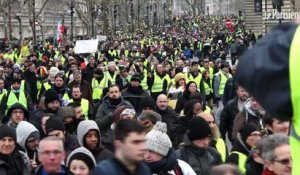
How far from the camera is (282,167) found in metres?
4.25

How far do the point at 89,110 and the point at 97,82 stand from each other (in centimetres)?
590

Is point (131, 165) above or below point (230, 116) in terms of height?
above

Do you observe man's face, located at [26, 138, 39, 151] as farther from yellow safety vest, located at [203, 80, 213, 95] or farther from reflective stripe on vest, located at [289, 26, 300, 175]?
yellow safety vest, located at [203, 80, 213, 95]

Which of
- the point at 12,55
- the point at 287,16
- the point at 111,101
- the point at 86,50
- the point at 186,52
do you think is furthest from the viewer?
the point at 287,16

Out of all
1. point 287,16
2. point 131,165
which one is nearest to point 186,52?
point 287,16

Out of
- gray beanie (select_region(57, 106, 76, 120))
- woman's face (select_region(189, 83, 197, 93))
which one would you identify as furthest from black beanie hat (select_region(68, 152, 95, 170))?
woman's face (select_region(189, 83, 197, 93))

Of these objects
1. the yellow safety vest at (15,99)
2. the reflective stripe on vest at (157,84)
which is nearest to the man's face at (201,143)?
the yellow safety vest at (15,99)

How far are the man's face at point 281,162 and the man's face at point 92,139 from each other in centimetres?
279

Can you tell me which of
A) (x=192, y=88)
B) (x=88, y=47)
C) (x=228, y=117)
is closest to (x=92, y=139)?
(x=228, y=117)

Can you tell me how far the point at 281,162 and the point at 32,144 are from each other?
159 inches

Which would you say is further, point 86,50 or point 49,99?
point 86,50

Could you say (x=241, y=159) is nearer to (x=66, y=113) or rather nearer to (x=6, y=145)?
(x=6, y=145)

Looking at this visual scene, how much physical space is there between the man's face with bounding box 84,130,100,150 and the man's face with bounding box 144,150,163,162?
1282mm

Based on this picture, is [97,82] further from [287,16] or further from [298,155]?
[287,16]
